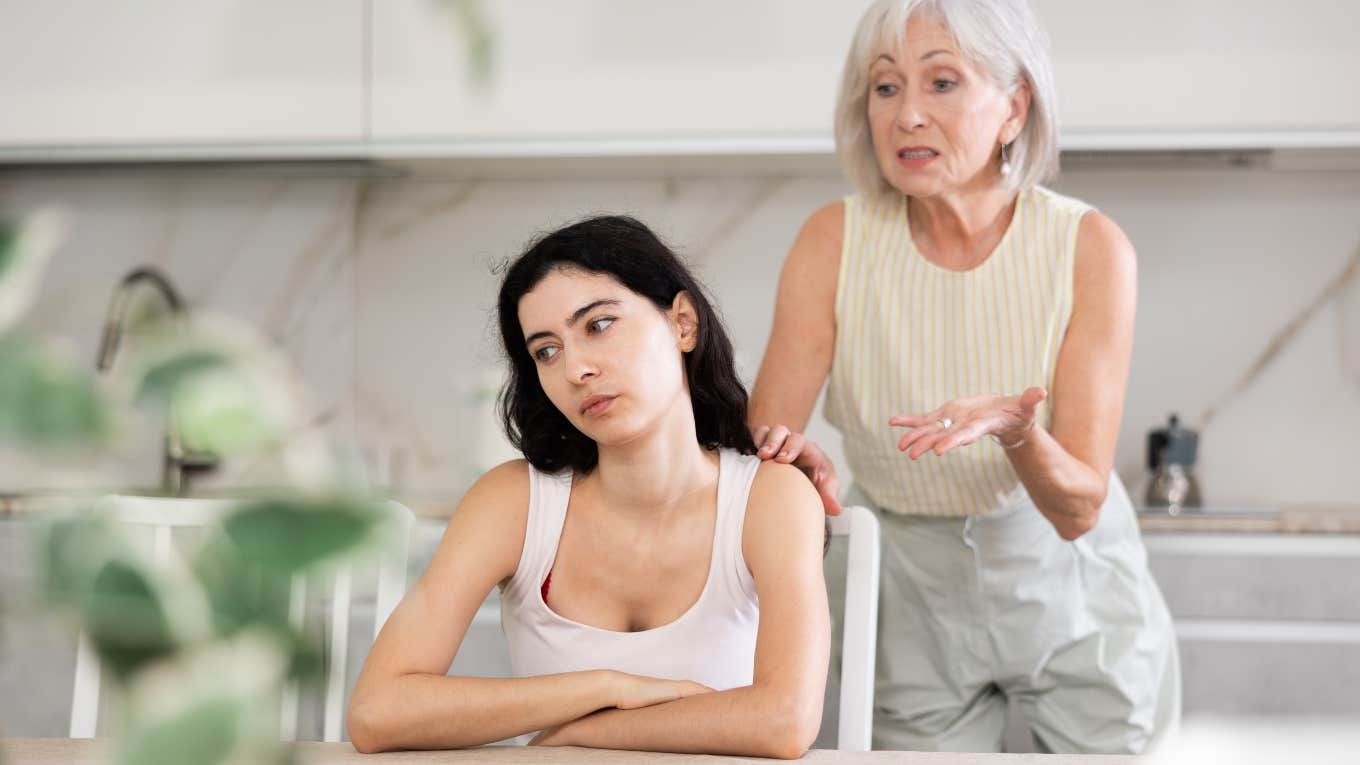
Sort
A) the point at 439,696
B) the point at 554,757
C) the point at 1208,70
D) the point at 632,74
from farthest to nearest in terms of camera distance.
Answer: the point at 632,74, the point at 1208,70, the point at 439,696, the point at 554,757

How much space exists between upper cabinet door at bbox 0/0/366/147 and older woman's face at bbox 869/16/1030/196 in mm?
1289

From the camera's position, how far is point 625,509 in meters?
1.34

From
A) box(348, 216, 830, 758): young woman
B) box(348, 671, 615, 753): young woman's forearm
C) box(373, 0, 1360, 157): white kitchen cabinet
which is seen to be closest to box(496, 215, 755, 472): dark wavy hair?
box(348, 216, 830, 758): young woman

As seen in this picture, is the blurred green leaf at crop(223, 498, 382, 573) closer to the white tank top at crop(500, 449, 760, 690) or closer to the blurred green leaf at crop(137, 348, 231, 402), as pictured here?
the blurred green leaf at crop(137, 348, 231, 402)

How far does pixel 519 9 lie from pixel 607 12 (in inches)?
6.5

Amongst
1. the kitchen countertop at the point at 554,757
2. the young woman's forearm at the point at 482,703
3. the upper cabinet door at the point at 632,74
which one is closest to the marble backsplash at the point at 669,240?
the upper cabinet door at the point at 632,74

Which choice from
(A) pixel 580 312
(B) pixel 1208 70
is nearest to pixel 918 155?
(A) pixel 580 312

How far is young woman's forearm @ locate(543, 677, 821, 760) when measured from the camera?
102 centimetres

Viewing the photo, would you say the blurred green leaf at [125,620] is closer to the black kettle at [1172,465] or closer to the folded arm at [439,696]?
the folded arm at [439,696]

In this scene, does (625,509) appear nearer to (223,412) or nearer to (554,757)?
(554,757)

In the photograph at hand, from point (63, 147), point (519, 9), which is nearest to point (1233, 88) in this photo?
point (519, 9)

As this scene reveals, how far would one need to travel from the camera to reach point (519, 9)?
2385 millimetres

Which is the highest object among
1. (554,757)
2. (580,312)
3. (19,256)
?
(580,312)

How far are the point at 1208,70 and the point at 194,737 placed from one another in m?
2.39
